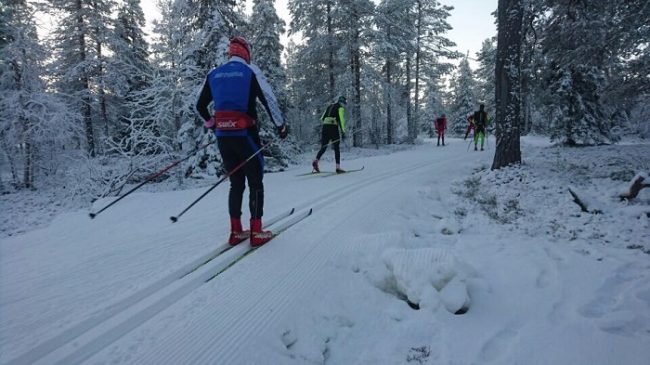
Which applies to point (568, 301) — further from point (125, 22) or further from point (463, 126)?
point (463, 126)

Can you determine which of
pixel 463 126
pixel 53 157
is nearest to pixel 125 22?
pixel 53 157

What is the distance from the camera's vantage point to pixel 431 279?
2807 millimetres

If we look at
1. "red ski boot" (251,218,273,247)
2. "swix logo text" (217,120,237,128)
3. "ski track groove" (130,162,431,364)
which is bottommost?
"ski track groove" (130,162,431,364)

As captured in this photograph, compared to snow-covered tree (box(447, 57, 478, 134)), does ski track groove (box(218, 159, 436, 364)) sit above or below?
below

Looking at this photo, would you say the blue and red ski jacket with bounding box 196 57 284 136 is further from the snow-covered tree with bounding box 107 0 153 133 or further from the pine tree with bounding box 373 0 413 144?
the pine tree with bounding box 373 0 413 144

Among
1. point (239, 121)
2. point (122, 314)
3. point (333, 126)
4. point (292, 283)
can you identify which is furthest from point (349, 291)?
point (333, 126)

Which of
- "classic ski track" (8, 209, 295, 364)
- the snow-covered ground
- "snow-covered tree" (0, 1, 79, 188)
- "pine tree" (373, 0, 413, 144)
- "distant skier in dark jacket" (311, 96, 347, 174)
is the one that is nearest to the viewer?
"classic ski track" (8, 209, 295, 364)

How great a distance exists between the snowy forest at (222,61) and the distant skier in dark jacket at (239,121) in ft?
17.9

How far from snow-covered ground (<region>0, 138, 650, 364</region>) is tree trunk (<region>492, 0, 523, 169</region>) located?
2461 mm

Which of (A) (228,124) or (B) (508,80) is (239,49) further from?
(B) (508,80)

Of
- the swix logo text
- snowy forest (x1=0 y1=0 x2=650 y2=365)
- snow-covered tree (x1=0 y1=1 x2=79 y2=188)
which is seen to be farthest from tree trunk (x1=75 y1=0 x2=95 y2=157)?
the swix logo text

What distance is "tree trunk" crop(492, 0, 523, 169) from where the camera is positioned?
23.5 feet

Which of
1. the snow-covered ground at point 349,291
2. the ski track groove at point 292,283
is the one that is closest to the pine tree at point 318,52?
the snow-covered ground at point 349,291

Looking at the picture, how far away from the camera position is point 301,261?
3.50m
